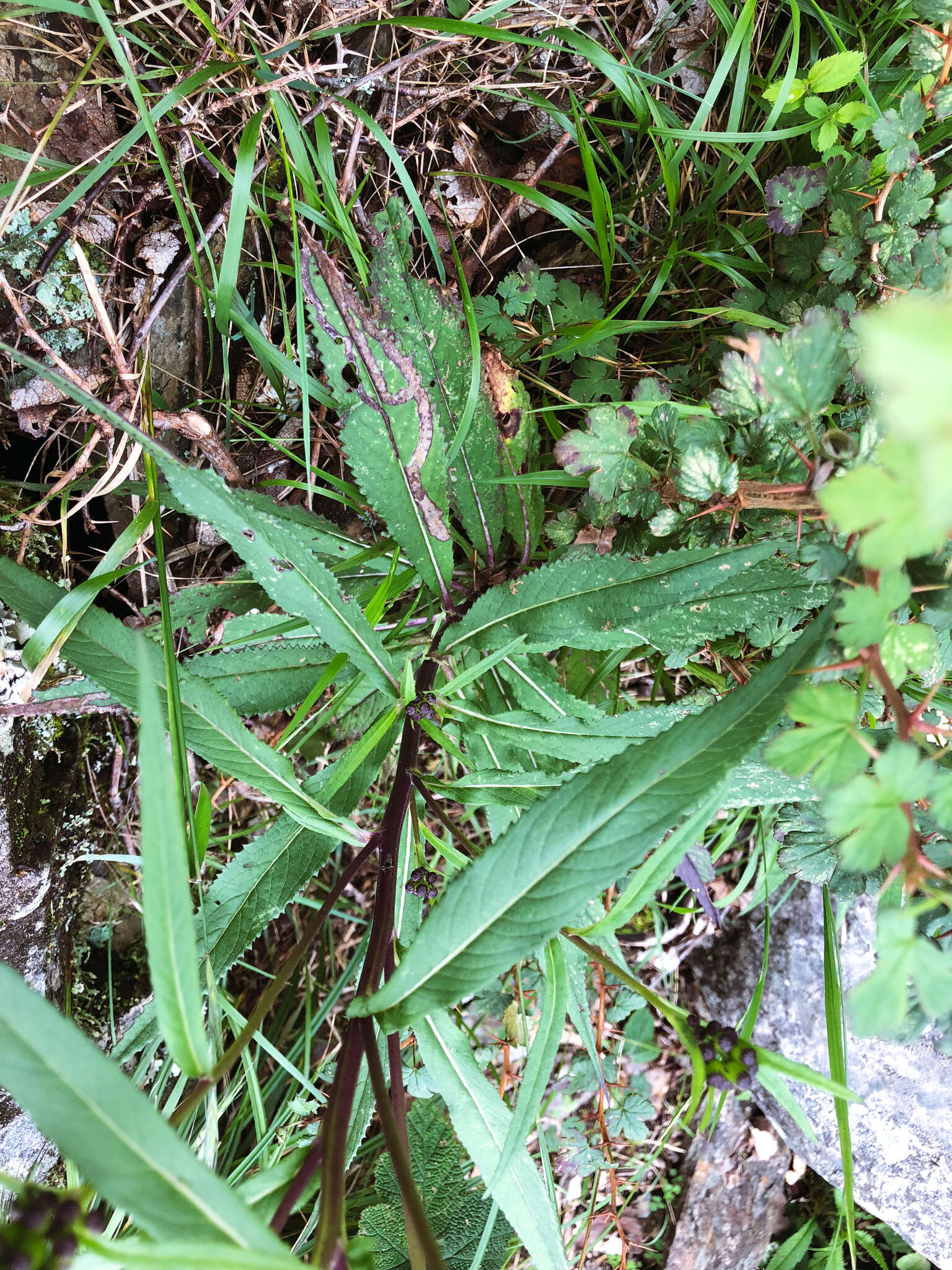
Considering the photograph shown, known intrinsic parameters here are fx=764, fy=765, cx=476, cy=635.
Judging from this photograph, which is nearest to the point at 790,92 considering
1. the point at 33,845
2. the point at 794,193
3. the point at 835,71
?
the point at 835,71

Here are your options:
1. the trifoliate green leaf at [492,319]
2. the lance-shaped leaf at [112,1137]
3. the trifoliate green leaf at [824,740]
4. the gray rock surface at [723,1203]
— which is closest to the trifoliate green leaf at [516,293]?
the trifoliate green leaf at [492,319]

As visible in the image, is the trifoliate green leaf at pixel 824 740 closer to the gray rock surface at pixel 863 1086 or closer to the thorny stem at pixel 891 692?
the thorny stem at pixel 891 692

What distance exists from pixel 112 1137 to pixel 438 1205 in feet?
5.05

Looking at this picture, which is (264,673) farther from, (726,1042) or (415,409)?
(726,1042)

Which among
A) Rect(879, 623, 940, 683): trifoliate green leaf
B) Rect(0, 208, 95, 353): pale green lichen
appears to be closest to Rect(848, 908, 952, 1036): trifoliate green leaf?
Rect(879, 623, 940, 683): trifoliate green leaf

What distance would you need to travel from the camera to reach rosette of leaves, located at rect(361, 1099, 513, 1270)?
1.61 metres

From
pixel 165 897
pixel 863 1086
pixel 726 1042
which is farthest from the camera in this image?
pixel 863 1086

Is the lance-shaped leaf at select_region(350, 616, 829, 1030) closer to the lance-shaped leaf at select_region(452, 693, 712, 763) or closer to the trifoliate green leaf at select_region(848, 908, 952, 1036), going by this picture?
the trifoliate green leaf at select_region(848, 908, 952, 1036)

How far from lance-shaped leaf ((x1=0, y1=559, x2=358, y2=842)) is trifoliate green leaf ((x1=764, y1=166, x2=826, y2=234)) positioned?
1.24m

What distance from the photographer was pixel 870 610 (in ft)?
2.19

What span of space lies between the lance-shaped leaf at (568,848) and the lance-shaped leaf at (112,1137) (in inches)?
11.1

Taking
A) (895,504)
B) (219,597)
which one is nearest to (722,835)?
(219,597)

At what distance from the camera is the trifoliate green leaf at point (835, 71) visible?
1.43 m

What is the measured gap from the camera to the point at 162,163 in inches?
51.9
